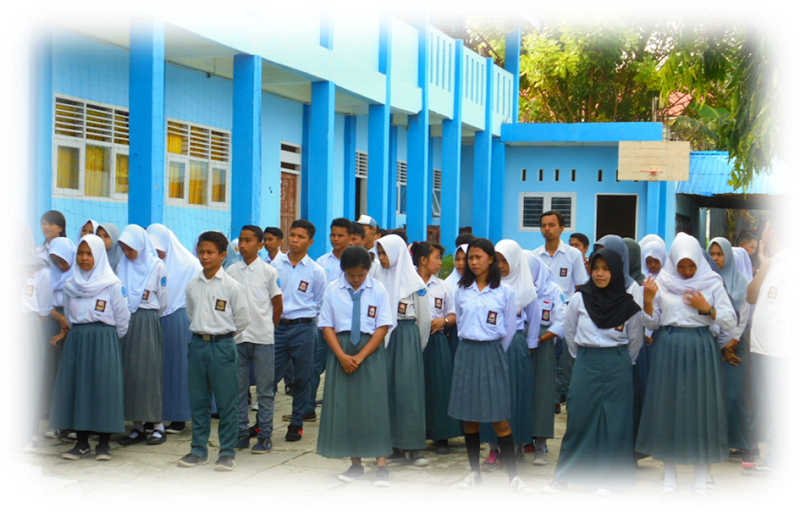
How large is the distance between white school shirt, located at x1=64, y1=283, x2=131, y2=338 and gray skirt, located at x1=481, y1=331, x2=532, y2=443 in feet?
8.56

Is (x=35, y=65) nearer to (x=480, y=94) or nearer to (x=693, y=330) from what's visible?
(x=480, y=94)

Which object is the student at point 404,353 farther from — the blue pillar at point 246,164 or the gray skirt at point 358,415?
the blue pillar at point 246,164

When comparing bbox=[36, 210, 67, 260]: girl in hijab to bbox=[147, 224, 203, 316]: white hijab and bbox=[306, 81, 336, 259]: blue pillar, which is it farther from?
bbox=[306, 81, 336, 259]: blue pillar

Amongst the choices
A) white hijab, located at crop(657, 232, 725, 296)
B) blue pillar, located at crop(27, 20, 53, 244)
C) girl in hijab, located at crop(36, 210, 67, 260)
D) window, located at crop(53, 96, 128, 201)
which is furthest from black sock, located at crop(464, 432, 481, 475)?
window, located at crop(53, 96, 128, 201)

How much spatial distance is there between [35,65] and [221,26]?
1753mm

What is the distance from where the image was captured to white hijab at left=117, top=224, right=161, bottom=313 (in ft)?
19.9

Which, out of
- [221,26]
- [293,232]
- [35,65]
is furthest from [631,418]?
[35,65]

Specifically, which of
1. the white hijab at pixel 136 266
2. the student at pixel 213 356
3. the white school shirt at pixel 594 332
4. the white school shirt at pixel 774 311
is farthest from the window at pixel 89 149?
the white school shirt at pixel 774 311

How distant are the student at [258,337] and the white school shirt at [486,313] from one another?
64.8 inches

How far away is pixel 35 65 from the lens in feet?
25.2

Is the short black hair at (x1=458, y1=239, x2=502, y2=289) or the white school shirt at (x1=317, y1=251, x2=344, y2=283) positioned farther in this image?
the white school shirt at (x1=317, y1=251, x2=344, y2=283)

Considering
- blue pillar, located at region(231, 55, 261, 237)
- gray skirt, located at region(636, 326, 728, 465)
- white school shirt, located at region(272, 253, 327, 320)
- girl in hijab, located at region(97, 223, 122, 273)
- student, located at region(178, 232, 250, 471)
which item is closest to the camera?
gray skirt, located at region(636, 326, 728, 465)

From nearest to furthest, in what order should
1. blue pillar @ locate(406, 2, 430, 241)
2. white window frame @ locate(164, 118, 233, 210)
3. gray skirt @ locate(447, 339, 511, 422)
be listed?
gray skirt @ locate(447, 339, 511, 422), blue pillar @ locate(406, 2, 430, 241), white window frame @ locate(164, 118, 233, 210)

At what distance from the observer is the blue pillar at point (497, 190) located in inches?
292
